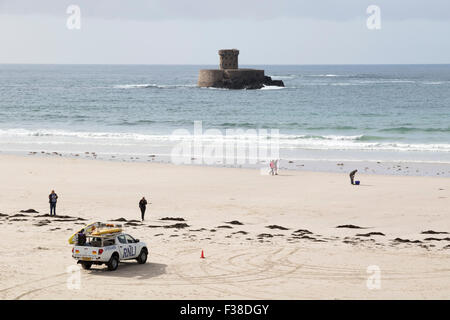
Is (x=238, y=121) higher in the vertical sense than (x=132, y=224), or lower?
higher

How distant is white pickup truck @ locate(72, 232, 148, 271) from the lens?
19.3 metres

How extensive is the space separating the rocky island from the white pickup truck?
106967 millimetres

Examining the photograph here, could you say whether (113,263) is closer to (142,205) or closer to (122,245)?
(122,245)

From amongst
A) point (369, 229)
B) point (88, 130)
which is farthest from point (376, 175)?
point (88, 130)

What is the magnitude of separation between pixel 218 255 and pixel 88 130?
48.0m

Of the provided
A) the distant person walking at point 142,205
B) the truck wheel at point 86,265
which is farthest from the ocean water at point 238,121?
the truck wheel at point 86,265

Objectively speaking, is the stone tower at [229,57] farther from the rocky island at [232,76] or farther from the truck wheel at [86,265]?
the truck wheel at [86,265]

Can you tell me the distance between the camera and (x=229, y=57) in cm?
12631

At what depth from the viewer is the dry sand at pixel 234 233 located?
59.0 ft

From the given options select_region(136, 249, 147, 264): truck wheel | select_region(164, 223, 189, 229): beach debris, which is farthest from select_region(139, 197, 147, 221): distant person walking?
select_region(136, 249, 147, 264): truck wheel

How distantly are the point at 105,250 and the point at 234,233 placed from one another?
6.44 m

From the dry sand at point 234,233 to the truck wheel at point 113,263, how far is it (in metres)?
0.18

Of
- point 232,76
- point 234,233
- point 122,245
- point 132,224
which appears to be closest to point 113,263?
point 122,245
